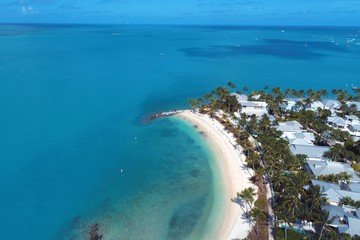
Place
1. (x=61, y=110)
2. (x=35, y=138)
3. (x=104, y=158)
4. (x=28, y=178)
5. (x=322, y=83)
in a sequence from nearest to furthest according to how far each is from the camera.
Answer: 1. (x=28, y=178)
2. (x=104, y=158)
3. (x=35, y=138)
4. (x=61, y=110)
5. (x=322, y=83)

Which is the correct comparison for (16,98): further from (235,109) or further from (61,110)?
(235,109)

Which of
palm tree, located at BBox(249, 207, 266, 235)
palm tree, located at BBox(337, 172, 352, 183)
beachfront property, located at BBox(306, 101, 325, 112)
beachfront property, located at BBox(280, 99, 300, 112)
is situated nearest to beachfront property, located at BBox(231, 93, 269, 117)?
beachfront property, located at BBox(280, 99, 300, 112)

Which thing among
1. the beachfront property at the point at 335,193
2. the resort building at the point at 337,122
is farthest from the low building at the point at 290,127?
the beachfront property at the point at 335,193

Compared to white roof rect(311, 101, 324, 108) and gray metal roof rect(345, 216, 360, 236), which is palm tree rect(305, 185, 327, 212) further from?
white roof rect(311, 101, 324, 108)

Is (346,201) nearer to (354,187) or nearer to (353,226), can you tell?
(353,226)

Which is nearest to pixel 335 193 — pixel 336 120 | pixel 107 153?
pixel 336 120

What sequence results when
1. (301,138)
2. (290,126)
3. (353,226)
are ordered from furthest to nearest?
(290,126), (301,138), (353,226)

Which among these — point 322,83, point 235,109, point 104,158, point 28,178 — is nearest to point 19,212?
point 28,178
